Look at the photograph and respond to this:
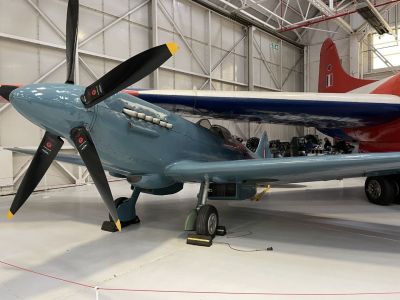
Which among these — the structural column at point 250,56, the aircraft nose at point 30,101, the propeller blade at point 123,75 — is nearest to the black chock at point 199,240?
the propeller blade at point 123,75

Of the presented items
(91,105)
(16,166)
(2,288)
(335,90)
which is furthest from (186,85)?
(2,288)

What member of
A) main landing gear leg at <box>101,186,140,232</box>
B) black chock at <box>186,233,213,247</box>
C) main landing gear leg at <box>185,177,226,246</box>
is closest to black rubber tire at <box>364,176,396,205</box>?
main landing gear leg at <box>185,177,226,246</box>

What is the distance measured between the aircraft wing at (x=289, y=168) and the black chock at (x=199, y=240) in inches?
32.1

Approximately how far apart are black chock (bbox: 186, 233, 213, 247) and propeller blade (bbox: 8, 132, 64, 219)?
6.60 feet

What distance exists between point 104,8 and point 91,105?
10007 millimetres

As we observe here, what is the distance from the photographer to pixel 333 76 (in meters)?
10.3

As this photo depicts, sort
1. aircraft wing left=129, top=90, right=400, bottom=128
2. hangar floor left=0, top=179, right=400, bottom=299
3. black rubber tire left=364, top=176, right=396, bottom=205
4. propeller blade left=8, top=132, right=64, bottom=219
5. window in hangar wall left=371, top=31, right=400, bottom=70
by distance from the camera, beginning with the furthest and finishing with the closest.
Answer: window in hangar wall left=371, top=31, right=400, bottom=70 < black rubber tire left=364, top=176, right=396, bottom=205 < aircraft wing left=129, top=90, right=400, bottom=128 < propeller blade left=8, top=132, right=64, bottom=219 < hangar floor left=0, top=179, right=400, bottom=299

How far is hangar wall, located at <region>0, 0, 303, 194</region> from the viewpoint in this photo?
9586 mm

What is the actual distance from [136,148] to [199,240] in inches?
57.5

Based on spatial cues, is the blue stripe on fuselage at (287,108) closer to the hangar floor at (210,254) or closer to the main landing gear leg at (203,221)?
the hangar floor at (210,254)

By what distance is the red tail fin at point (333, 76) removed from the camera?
986cm

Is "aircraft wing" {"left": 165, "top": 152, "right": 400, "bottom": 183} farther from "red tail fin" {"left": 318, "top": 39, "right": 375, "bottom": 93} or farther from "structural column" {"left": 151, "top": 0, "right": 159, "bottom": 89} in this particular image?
"structural column" {"left": 151, "top": 0, "right": 159, "bottom": 89}

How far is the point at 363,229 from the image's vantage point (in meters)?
5.02

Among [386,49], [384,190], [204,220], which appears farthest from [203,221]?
[386,49]
